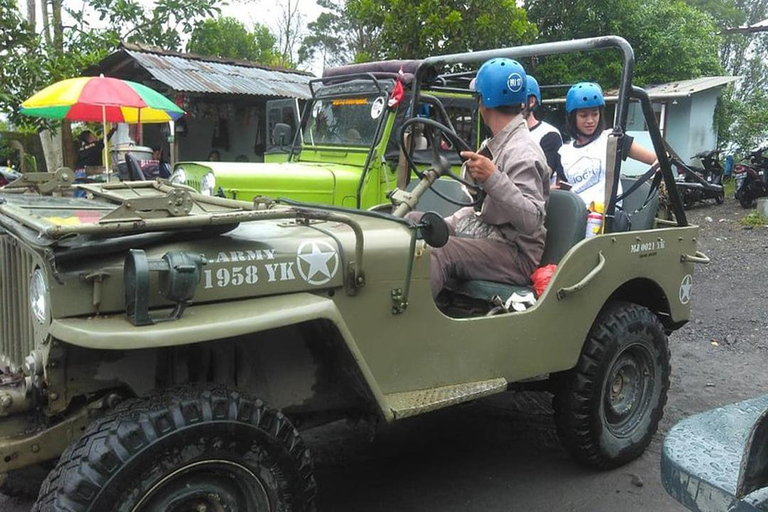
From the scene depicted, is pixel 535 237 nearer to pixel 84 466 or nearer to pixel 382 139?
pixel 84 466

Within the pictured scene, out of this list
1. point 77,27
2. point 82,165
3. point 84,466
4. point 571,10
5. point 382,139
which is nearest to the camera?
point 84,466

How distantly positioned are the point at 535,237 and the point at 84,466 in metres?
2.27

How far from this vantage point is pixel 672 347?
5.74 m

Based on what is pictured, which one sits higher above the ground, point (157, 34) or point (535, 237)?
point (157, 34)

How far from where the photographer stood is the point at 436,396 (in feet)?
9.18

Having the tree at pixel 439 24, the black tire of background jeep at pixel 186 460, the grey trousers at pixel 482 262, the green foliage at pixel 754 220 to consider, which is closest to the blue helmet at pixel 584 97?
the grey trousers at pixel 482 262

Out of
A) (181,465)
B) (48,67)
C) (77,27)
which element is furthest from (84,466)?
(77,27)

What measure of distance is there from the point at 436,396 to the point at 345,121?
15.5 feet

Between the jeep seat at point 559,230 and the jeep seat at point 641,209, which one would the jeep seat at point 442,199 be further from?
the jeep seat at point 641,209

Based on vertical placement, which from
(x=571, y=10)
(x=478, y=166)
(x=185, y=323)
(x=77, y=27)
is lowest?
(x=185, y=323)

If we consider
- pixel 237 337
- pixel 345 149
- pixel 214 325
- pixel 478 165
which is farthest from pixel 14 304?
pixel 345 149

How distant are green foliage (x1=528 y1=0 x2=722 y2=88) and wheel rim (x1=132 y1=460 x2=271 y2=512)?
13317 millimetres

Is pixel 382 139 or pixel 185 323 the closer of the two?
pixel 185 323

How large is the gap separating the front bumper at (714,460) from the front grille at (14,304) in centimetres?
205
